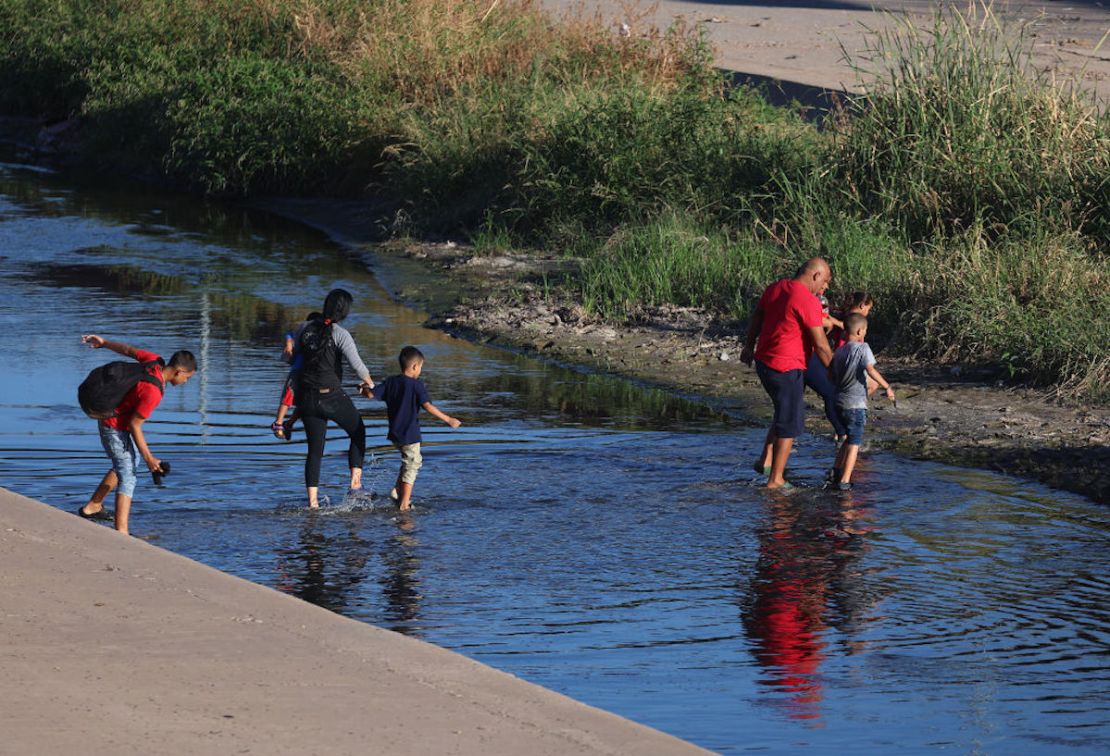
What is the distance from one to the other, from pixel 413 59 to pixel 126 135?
19.1 feet

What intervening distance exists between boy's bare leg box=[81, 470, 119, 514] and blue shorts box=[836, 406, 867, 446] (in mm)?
4143

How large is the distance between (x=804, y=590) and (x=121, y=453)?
3528 millimetres

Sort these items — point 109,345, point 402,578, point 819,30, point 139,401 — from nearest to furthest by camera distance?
point 402,578, point 139,401, point 109,345, point 819,30

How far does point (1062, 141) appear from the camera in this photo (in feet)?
51.3

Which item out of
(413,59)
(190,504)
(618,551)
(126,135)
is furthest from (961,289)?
(126,135)

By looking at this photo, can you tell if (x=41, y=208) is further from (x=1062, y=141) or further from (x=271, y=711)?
(x=271, y=711)

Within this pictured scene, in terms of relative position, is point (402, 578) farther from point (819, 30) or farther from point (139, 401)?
point (819, 30)

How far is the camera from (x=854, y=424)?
396 inches

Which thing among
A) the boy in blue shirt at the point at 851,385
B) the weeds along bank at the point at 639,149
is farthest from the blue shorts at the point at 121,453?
the weeds along bank at the point at 639,149

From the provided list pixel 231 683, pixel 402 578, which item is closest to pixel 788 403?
pixel 402 578

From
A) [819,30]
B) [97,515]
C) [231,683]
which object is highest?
[819,30]

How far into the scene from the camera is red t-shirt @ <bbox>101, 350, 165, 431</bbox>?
8.73m

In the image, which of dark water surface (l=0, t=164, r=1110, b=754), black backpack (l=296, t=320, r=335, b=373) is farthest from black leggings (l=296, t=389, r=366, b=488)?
dark water surface (l=0, t=164, r=1110, b=754)

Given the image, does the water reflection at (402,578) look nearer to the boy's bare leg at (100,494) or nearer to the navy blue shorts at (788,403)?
the boy's bare leg at (100,494)
